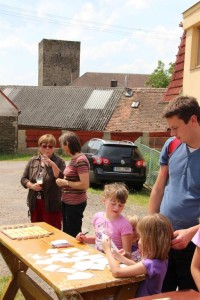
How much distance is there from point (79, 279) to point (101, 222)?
3.29 feet

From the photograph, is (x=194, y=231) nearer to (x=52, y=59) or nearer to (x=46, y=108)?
(x=46, y=108)

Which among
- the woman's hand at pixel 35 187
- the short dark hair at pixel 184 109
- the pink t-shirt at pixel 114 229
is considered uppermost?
the short dark hair at pixel 184 109

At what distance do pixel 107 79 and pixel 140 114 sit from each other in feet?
95.1

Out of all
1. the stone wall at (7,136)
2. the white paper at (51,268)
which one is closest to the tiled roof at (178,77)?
the white paper at (51,268)

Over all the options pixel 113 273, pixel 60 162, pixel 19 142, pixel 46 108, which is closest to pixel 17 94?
pixel 46 108

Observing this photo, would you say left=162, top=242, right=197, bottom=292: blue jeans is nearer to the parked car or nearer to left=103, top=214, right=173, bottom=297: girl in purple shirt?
left=103, top=214, right=173, bottom=297: girl in purple shirt

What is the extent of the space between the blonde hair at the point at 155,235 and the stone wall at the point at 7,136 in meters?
25.6

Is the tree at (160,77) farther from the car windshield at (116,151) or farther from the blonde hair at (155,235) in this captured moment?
the blonde hair at (155,235)

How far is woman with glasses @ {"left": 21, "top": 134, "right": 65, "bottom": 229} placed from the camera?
17.6 ft

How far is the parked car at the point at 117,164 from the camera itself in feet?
41.6

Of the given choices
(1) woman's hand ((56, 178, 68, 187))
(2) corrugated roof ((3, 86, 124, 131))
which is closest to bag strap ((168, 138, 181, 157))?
(1) woman's hand ((56, 178, 68, 187))

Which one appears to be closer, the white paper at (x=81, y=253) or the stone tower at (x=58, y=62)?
the white paper at (x=81, y=253)

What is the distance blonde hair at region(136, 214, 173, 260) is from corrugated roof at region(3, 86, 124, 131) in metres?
30.3

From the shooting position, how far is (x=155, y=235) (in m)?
2.99
